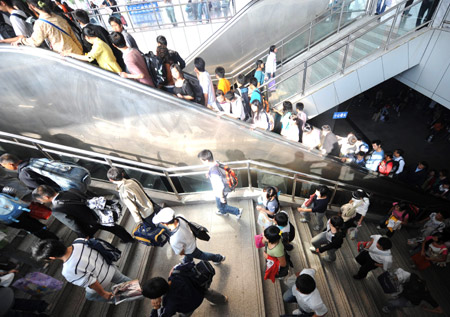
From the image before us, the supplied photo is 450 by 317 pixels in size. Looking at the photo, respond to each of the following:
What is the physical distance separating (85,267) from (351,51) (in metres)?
7.54

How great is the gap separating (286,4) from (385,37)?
379cm

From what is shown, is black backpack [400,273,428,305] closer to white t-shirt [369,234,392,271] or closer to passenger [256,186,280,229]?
white t-shirt [369,234,392,271]

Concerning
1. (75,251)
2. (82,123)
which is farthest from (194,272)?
(82,123)

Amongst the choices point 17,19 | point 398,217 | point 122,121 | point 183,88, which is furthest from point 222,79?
point 398,217

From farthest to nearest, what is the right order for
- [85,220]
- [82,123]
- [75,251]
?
[82,123]
[85,220]
[75,251]

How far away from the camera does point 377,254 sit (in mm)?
3449

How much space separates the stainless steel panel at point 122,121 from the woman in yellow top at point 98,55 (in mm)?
125

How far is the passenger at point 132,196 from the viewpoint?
3.17 metres

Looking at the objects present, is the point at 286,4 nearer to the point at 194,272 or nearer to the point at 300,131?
the point at 300,131

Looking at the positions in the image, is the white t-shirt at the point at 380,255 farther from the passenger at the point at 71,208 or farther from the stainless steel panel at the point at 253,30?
the stainless steel panel at the point at 253,30

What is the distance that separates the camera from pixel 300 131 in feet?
18.1

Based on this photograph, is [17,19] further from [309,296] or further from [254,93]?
[309,296]

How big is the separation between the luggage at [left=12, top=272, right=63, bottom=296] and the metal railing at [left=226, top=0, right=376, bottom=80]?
23.7ft

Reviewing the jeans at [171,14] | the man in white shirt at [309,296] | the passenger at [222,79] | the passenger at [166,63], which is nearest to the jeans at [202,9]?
the jeans at [171,14]
